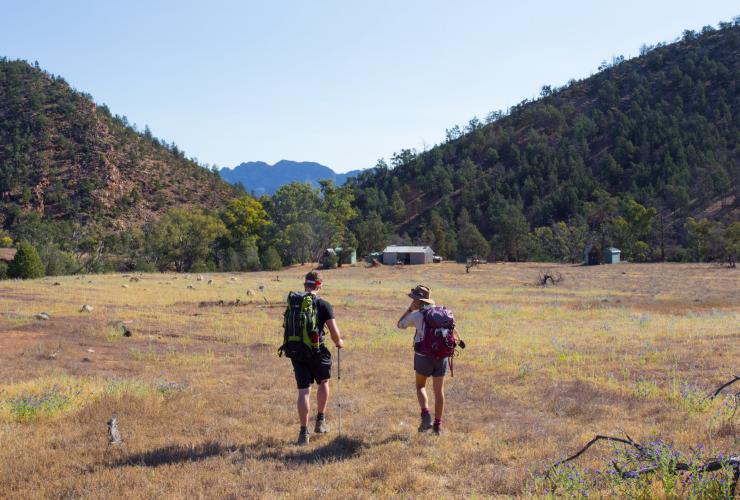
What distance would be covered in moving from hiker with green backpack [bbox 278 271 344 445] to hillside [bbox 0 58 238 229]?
91.3m

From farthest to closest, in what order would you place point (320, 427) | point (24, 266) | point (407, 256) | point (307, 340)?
point (407, 256) < point (24, 266) < point (320, 427) < point (307, 340)

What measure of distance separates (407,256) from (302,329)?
78.3m

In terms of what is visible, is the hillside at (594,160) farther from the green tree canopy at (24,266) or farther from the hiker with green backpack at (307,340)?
the hiker with green backpack at (307,340)

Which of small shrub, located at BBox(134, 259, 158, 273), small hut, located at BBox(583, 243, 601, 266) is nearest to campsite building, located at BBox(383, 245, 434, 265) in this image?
small hut, located at BBox(583, 243, 601, 266)

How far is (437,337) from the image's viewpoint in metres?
7.42

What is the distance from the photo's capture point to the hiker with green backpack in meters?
7.20

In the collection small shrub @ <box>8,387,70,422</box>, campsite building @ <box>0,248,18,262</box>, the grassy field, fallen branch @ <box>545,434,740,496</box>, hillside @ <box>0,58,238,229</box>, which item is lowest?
the grassy field

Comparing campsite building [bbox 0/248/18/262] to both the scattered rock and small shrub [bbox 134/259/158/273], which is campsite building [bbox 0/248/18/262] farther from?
the scattered rock

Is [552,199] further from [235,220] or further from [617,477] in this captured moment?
[617,477]

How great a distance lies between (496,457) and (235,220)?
82160 mm

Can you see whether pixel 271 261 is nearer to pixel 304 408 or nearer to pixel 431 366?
pixel 304 408

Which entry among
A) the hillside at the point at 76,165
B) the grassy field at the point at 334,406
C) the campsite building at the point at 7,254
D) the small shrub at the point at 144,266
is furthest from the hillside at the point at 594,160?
the grassy field at the point at 334,406

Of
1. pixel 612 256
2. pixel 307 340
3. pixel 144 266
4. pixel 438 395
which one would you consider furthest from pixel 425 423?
pixel 612 256

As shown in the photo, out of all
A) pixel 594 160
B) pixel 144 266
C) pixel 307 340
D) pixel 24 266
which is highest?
pixel 594 160
